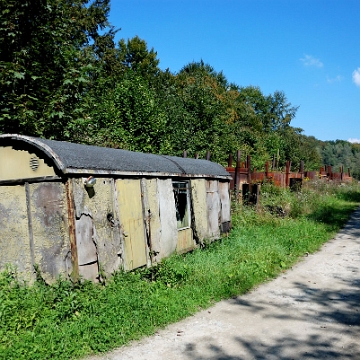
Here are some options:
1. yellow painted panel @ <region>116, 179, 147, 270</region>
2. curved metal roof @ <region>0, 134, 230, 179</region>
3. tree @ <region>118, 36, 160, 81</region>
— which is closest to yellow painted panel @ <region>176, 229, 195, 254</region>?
curved metal roof @ <region>0, 134, 230, 179</region>

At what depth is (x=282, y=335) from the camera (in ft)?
16.7

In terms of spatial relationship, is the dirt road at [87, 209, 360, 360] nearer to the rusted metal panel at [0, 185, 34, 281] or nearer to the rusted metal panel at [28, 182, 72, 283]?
the rusted metal panel at [28, 182, 72, 283]

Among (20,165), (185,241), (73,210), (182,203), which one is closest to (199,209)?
(182,203)

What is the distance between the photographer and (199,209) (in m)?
9.62


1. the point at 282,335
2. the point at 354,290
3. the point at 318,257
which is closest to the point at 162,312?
the point at 282,335

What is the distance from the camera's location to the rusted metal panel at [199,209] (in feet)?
30.8

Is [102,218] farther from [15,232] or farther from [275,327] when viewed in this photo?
[275,327]

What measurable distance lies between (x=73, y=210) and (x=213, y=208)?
17.6 feet

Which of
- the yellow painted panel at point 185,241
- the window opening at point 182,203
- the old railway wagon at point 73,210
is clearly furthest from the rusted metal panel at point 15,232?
the window opening at point 182,203

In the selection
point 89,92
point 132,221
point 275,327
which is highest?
point 89,92

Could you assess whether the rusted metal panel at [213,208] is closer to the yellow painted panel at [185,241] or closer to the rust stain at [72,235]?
the yellow painted panel at [185,241]

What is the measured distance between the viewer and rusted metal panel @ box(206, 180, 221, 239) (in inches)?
400

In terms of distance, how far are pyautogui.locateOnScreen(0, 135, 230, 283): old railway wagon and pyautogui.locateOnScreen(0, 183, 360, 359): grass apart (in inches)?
12.4

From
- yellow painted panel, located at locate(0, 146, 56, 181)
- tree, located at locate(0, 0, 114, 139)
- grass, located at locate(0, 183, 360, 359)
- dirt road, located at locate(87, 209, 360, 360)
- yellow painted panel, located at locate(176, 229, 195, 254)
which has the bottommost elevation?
dirt road, located at locate(87, 209, 360, 360)
